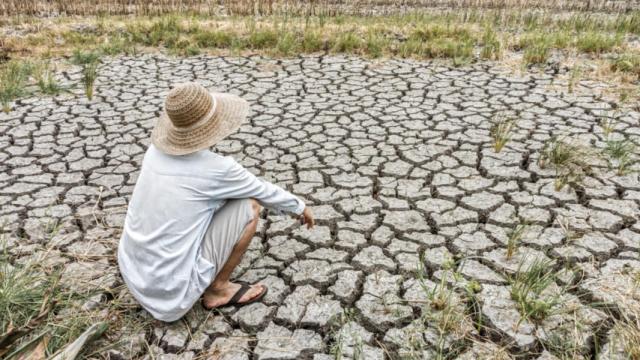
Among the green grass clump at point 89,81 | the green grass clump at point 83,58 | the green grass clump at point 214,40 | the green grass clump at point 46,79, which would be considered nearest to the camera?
the green grass clump at point 89,81

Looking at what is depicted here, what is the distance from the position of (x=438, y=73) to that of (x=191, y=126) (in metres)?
4.39

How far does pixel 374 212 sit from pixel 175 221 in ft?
4.87

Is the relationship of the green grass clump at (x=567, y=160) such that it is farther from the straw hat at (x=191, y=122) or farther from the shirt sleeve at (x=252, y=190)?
the straw hat at (x=191, y=122)

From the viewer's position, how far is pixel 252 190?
2535mm

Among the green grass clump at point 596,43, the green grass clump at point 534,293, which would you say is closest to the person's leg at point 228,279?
the green grass clump at point 534,293

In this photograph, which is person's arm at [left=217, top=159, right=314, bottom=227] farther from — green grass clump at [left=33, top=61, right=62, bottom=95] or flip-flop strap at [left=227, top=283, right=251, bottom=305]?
green grass clump at [left=33, top=61, right=62, bottom=95]

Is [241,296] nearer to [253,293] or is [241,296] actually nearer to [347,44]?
[253,293]

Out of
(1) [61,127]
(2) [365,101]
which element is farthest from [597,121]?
(1) [61,127]

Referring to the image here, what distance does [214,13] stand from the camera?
976 centimetres

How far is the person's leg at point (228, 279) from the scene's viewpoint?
2.66 m

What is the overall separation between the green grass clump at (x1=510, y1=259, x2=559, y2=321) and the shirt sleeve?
3.64ft

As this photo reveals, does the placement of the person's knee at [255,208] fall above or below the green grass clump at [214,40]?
below

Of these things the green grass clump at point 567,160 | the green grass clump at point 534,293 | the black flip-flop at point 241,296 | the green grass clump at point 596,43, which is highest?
the green grass clump at point 596,43

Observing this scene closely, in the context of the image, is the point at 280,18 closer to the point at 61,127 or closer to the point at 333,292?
the point at 61,127
